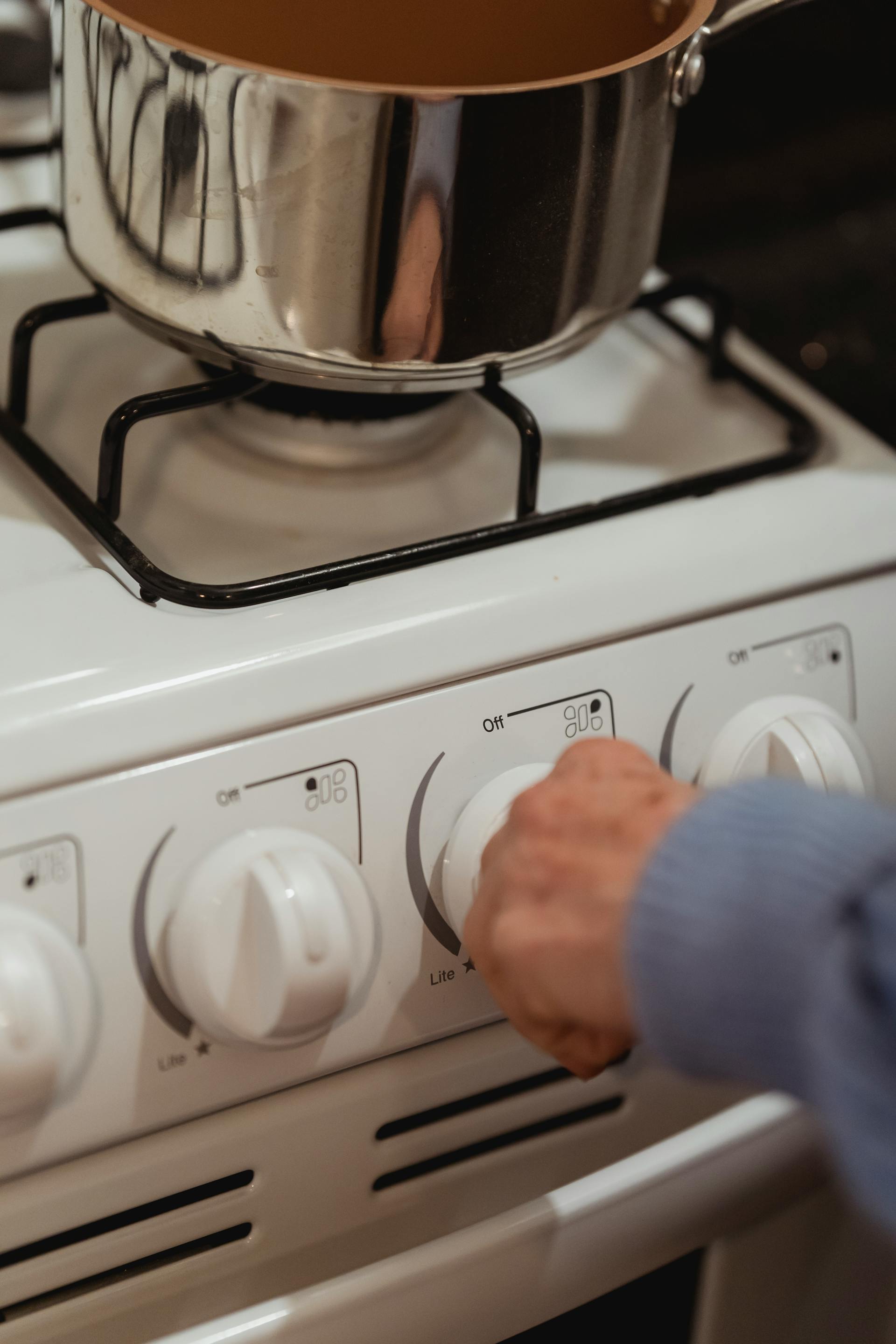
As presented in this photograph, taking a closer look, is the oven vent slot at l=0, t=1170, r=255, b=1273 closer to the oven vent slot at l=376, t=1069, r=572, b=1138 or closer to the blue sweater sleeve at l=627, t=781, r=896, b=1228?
the oven vent slot at l=376, t=1069, r=572, b=1138

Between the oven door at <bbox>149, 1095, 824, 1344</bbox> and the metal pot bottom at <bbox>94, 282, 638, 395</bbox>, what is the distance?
0.95ft

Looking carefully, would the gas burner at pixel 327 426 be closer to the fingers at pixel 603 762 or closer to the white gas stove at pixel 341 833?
the white gas stove at pixel 341 833

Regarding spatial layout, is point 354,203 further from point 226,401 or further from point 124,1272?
point 124,1272

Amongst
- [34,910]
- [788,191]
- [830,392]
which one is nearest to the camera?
[34,910]

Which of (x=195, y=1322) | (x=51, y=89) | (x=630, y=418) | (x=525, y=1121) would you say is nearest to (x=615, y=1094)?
(x=525, y=1121)

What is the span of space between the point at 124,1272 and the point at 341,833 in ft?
0.56

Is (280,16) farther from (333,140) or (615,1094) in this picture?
(615,1094)

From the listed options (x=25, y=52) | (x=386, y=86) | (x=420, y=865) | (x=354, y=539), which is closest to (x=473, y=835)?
(x=420, y=865)

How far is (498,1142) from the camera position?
478 mm

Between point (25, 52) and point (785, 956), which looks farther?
point (25, 52)

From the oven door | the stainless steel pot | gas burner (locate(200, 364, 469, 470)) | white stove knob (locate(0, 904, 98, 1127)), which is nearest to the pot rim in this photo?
the stainless steel pot

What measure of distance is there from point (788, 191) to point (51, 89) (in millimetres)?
513

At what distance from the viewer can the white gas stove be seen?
38cm

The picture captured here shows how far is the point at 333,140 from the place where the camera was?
1.23 ft
